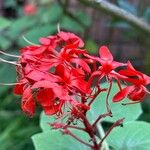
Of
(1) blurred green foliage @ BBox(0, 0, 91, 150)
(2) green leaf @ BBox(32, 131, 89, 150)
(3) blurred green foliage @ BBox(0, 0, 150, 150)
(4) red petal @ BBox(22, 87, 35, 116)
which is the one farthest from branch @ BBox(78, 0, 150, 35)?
(4) red petal @ BBox(22, 87, 35, 116)

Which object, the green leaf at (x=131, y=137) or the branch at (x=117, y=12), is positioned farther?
the branch at (x=117, y=12)

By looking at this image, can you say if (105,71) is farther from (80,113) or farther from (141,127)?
(141,127)

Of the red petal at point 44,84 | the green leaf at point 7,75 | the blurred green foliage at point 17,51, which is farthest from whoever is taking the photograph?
the green leaf at point 7,75

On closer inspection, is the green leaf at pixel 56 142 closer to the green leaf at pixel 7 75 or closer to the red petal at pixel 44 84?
the red petal at pixel 44 84

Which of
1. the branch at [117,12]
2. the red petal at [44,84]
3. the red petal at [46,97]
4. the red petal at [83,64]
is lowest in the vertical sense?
the branch at [117,12]

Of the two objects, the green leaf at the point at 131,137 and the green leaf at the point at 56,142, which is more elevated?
the green leaf at the point at 131,137

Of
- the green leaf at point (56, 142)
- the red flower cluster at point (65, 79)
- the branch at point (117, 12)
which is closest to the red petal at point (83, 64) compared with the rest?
the red flower cluster at point (65, 79)

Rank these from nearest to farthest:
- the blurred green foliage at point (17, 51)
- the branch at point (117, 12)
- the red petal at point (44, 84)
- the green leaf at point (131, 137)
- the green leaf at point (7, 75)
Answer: the red petal at point (44, 84)
the green leaf at point (131, 137)
the branch at point (117, 12)
the blurred green foliage at point (17, 51)
the green leaf at point (7, 75)
